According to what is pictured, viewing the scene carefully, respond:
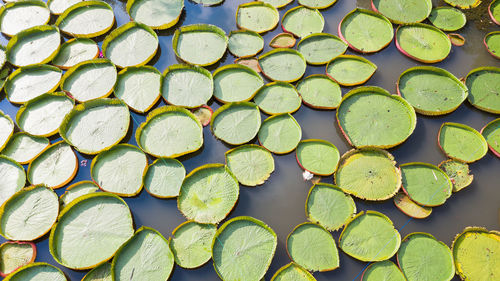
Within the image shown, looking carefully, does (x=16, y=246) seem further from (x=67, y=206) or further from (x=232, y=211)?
(x=232, y=211)

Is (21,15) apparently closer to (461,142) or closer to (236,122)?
(236,122)

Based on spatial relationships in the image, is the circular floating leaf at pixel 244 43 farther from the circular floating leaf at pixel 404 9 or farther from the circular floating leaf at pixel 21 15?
the circular floating leaf at pixel 21 15

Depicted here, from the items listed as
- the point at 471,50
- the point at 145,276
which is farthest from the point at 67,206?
the point at 471,50

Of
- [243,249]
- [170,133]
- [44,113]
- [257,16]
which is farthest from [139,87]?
[243,249]

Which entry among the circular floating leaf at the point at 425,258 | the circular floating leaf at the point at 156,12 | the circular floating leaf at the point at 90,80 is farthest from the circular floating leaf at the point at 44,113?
the circular floating leaf at the point at 425,258

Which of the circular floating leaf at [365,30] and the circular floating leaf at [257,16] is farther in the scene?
the circular floating leaf at [257,16]

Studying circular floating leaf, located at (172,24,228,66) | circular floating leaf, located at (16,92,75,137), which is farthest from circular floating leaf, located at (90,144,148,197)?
circular floating leaf, located at (172,24,228,66)
